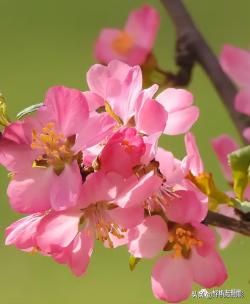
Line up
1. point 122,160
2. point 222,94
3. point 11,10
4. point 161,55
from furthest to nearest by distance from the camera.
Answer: point 11,10 < point 161,55 < point 222,94 < point 122,160

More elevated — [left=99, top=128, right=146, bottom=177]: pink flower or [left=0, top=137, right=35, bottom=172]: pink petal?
[left=0, top=137, right=35, bottom=172]: pink petal

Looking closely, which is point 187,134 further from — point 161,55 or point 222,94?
point 161,55

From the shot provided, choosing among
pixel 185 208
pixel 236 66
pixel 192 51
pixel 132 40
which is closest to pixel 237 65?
pixel 236 66

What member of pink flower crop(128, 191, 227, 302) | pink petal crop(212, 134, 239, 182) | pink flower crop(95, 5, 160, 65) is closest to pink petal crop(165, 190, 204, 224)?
pink flower crop(128, 191, 227, 302)

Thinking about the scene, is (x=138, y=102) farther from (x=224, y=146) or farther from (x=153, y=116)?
(x=224, y=146)

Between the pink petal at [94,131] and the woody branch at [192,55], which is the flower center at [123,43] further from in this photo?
the pink petal at [94,131]

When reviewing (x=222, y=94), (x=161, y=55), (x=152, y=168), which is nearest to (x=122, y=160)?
(x=152, y=168)

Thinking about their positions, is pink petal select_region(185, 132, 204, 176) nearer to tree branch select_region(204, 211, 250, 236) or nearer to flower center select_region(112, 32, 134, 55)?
tree branch select_region(204, 211, 250, 236)

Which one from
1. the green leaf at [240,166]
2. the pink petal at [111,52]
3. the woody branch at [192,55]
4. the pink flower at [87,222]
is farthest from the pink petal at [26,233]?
the pink petal at [111,52]
